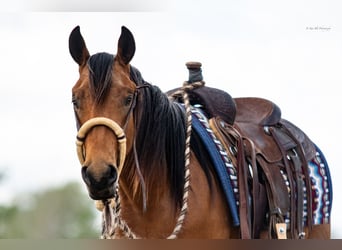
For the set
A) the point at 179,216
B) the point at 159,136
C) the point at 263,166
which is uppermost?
the point at 159,136

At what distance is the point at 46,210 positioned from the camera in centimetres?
1750

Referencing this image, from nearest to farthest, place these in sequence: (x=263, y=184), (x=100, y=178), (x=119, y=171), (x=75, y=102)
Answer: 1. (x=100, y=178)
2. (x=119, y=171)
3. (x=75, y=102)
4. (x=263, y=184)

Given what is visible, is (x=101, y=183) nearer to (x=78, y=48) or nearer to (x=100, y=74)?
(x=100, y=74)

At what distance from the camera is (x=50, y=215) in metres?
16.8

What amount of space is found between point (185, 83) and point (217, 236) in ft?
3.32

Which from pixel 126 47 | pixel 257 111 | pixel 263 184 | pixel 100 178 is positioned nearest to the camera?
pixel 100 178

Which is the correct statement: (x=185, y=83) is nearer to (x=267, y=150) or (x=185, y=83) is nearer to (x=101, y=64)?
(x=267, y=150)

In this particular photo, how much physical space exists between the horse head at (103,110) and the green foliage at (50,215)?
35.5 feet

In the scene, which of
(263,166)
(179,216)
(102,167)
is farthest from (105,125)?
(263,166)

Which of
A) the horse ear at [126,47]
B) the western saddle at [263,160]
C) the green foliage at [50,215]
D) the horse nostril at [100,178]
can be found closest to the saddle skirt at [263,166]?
the western saddle at [263,160]

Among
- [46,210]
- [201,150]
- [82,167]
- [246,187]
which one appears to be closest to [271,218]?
[246,187]

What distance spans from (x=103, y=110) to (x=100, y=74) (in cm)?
17

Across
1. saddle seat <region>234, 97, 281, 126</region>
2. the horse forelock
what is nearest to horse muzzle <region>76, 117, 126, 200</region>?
the horse forelock

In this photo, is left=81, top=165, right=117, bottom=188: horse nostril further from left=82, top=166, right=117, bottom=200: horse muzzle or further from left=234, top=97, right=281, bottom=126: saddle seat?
left=234, top=97, right=281, bottom=126: saddle seat
